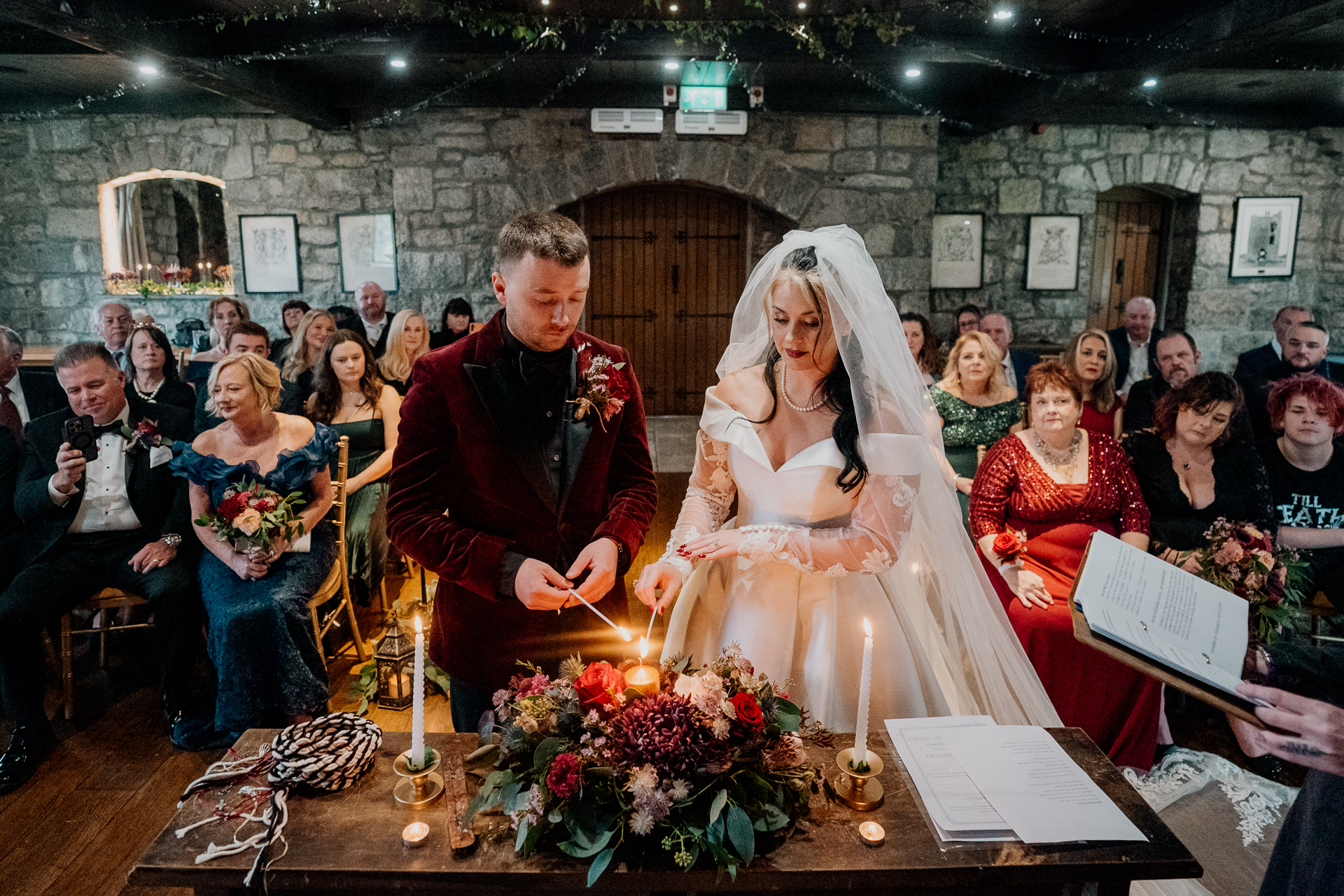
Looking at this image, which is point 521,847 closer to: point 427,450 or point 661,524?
point 427,450

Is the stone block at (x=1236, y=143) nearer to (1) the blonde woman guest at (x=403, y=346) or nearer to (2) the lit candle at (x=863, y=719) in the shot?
(1) the blonde woman guest at (x=403, y=346)

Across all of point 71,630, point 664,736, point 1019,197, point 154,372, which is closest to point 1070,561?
point 664,736

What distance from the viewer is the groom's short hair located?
1602mm

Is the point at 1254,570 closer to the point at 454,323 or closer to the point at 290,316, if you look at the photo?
the point at 454,323

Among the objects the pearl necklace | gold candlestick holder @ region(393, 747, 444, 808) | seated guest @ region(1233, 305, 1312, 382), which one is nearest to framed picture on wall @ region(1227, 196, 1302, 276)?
seated guest @ region(1233, 305, 1312, 382)

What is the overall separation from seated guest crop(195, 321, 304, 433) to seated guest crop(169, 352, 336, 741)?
97cm

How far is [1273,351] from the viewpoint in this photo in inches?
203

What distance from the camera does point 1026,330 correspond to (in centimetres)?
722

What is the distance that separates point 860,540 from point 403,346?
4.08 meters

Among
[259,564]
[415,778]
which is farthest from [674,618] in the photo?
[259,564]

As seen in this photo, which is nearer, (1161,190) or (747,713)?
(747,713)

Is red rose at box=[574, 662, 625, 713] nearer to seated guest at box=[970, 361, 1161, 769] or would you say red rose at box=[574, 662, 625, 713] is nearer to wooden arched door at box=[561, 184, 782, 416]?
seated guest at box=[970, 361, 1161, 769]

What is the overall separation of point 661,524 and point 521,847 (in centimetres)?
387

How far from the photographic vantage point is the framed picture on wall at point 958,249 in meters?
7.02
